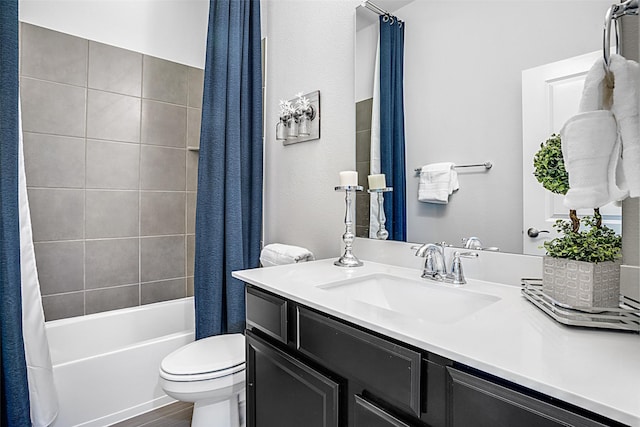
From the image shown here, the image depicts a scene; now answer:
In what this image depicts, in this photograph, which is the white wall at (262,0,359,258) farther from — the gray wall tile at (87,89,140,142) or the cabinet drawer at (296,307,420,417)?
the gray wall tile at (87,89,140,142)

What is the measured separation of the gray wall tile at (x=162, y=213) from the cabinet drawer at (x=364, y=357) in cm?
177

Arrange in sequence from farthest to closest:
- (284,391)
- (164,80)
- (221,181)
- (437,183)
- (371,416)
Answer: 1. (164,80)
2. (221,181)
3. (437,183)
4. (284,391)
5. (371,416)

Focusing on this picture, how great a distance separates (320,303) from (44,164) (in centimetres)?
200

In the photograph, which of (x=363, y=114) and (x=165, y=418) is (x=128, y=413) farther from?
(x=363, y=114)

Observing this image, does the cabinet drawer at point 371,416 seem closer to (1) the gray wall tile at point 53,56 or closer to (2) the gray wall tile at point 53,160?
(2) the gray wall tile at point 53,160

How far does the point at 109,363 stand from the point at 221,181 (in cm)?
109

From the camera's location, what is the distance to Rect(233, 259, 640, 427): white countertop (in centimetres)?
50

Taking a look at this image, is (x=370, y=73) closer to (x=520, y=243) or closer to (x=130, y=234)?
(x=520, y=243)

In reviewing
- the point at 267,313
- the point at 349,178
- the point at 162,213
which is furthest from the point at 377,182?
the point at 162,213

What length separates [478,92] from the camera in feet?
3.96

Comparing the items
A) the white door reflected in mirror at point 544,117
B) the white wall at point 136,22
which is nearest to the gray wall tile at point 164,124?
the white wall at point 136,22

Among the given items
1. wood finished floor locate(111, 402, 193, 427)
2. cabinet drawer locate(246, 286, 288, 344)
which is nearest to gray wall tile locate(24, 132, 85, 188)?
wood finished floor locate(111, 402, 193, 427)

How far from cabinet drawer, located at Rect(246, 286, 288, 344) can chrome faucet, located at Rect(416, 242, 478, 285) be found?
50cm

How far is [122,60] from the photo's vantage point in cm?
229
